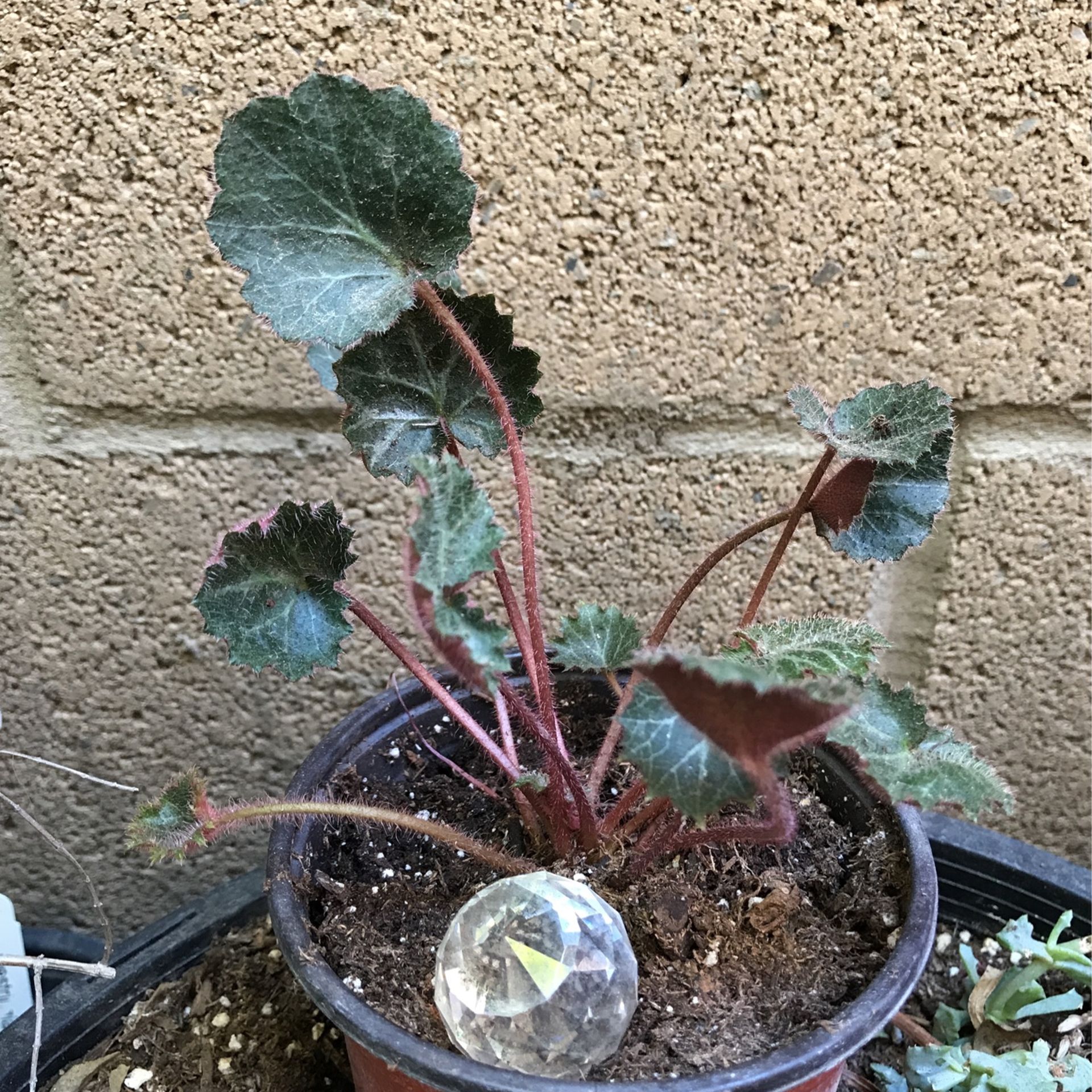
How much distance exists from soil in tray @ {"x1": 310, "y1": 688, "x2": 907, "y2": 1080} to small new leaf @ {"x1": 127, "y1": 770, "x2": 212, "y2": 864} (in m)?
0.10

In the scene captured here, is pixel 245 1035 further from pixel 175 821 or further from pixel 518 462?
pixel 518 462

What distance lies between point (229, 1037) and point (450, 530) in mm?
486

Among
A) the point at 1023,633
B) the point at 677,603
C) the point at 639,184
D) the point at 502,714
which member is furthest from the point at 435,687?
the point at 1023,633

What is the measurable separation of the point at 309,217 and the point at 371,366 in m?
0.10

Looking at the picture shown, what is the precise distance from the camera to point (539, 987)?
51 cm

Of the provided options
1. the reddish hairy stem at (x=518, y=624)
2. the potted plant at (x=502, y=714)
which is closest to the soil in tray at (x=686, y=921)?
the potted plant at (x=502, y=714)

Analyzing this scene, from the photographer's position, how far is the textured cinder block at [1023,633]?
930 mm

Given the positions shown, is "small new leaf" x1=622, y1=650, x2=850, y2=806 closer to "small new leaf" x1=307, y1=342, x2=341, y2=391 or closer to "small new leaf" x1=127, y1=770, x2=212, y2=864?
"small new leaf" x1=127, y1=770, x2=212, y2=864

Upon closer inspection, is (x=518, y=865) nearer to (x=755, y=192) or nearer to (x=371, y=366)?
(x=371, y=366)

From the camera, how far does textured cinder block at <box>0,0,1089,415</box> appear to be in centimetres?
75

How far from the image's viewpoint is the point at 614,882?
0.62 metres

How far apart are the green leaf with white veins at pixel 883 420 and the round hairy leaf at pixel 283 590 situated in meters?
0.29

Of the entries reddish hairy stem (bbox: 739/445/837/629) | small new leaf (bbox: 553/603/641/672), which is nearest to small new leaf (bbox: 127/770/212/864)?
small new leaf (bbox: 553/603/641/672)

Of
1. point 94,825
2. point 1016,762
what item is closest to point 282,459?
point 94,825
